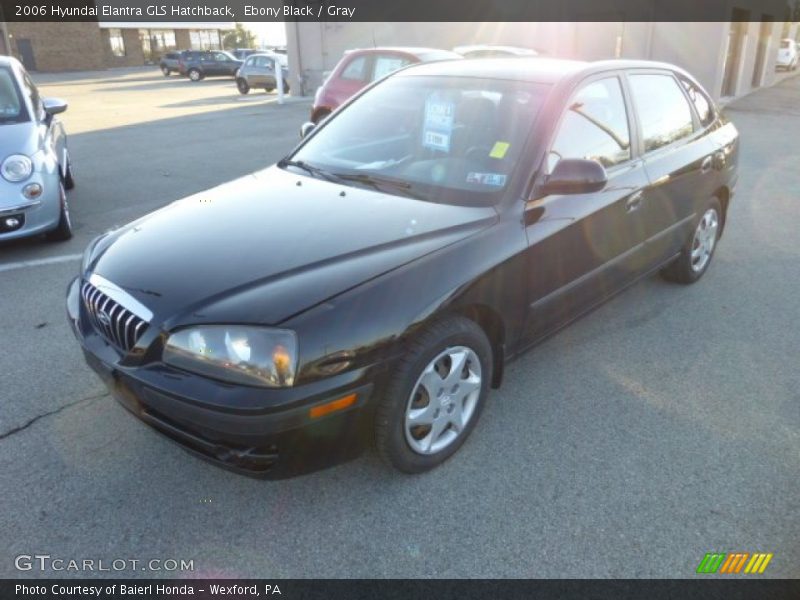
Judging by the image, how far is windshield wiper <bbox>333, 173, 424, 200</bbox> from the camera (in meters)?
2.94

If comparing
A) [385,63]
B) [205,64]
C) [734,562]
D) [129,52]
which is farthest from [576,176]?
[129,52]

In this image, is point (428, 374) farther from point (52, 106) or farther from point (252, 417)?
point (52, 106)

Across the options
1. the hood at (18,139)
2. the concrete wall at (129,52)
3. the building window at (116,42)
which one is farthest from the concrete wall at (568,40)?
the building window at (116,42)

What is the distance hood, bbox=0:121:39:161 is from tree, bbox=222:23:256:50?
61.3 meters

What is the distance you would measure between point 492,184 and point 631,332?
1716mm

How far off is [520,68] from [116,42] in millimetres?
50820

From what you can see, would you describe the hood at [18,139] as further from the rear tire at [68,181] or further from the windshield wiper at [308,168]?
the windshield wiper at [308,168]

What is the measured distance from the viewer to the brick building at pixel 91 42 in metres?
40.5

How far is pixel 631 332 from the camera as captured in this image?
392cm

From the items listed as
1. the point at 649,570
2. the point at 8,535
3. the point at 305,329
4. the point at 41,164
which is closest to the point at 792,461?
the point at 649,570

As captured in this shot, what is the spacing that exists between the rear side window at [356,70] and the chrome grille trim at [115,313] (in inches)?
333

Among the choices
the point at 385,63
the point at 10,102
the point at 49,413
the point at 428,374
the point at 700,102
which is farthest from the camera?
the point at 385,63

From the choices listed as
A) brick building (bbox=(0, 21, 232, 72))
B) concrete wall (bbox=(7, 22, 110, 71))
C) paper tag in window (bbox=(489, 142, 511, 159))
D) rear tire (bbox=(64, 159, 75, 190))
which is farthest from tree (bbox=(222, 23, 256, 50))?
paper tag in window (bbox=(489, 142, 511, 159))

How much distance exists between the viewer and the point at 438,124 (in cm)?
322
